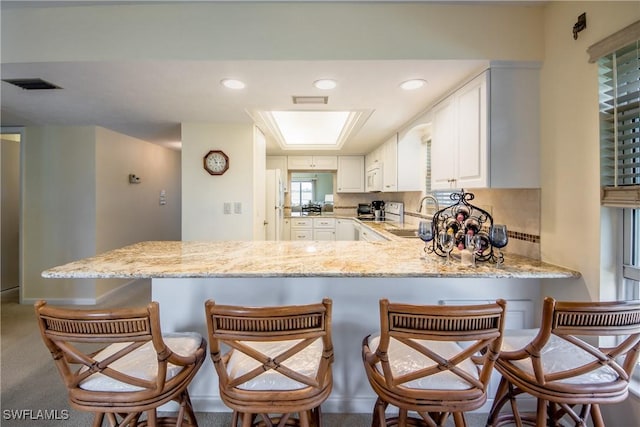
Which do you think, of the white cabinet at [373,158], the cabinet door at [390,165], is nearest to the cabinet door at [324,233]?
the white cabinet at [373,158]

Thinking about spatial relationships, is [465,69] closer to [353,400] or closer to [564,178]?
[564,178]

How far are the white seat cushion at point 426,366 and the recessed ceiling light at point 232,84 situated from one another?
1853 millimetres

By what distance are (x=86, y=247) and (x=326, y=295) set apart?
3.37 metres

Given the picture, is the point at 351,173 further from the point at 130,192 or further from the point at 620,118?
the point at 620,118

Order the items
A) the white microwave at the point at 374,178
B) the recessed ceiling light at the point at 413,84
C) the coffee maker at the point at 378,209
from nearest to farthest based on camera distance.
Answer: the recessed ceiling light at the point at 413,84, the white microwave at the point at 374,178, the coffee maker at the point at 378,209

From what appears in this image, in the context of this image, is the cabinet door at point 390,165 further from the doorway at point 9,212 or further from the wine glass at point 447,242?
the doorway at point 9,212

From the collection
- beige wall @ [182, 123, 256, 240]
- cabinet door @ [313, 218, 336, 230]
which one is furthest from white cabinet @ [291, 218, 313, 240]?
beige wall @ [182, 123, 256, 240]

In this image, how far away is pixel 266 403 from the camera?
1.00 meters

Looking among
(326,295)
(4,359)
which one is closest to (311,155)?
(326,295)

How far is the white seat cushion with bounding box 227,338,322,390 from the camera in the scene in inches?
41.1

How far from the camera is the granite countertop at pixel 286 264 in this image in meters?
1.40

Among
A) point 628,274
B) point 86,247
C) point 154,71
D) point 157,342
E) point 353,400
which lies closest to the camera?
point 157,342

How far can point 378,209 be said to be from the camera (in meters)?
5.20

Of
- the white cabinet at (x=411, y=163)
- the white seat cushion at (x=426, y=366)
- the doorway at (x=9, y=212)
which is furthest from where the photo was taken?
the doorway at (x=9, y=212)
